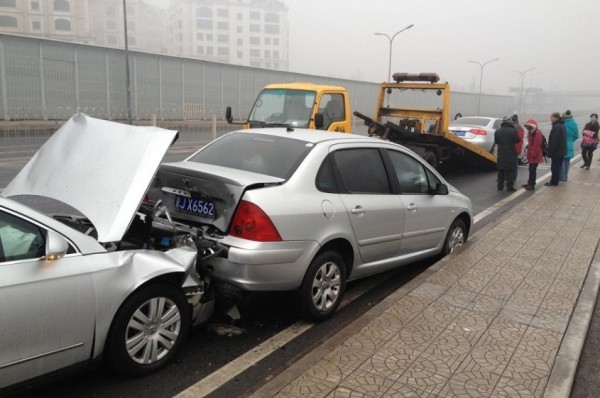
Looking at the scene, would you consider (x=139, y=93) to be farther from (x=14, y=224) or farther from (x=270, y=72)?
(x=14, y=224)

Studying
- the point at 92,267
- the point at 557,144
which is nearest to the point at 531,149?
the point at 557,144

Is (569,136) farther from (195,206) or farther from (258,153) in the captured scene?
(195,206)

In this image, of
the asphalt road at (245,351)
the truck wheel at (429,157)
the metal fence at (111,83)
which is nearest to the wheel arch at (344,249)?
the asphalt road at (245,351)

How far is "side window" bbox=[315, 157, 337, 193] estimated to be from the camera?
446cm

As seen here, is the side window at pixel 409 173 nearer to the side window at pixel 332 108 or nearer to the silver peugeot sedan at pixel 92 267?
the silver peugeot sedan at pixel 92 267

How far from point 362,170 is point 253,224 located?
4.84 ft

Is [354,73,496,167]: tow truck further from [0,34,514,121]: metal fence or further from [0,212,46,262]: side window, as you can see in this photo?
[0,34,514,121]: metal fence

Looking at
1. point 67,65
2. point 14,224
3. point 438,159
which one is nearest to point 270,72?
point 67,65

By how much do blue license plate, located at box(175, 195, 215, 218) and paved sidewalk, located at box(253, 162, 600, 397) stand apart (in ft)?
4.36

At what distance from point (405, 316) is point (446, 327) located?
1.08 feet

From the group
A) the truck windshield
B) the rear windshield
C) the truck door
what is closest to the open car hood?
the rear windshield

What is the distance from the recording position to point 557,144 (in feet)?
39.8

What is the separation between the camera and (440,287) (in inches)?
198

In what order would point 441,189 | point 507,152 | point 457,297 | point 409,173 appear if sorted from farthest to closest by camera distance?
point 507,152, point 441,189, point 409,173, point 457,297
